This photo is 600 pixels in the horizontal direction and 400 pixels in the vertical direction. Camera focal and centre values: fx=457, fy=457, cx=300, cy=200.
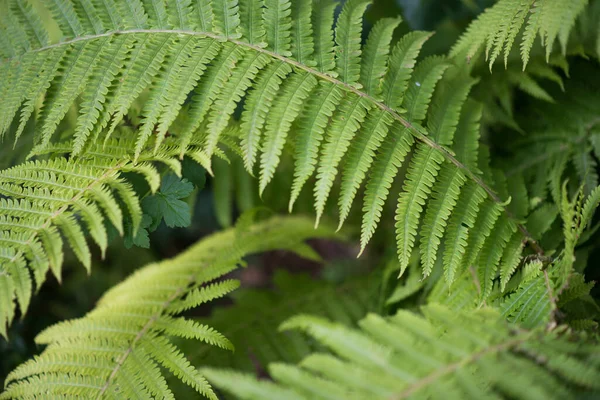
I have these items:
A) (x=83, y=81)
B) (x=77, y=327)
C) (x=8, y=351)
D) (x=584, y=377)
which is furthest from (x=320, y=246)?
(x=584, y=377)

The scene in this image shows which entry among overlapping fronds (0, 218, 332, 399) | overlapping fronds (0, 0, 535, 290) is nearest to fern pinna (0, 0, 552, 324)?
overlapping fronds (0, 0, 535, 290)

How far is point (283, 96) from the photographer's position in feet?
4.39

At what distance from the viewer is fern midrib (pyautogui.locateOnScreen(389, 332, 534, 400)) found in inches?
33.3

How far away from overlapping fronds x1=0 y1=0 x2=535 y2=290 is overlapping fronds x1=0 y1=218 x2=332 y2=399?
542 mm

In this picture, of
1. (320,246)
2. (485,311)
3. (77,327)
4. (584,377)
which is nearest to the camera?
(584,377)

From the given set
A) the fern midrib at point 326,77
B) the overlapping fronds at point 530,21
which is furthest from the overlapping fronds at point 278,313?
the overlapping fronds at point 530,21

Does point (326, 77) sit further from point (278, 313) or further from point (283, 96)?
point (278, 313)

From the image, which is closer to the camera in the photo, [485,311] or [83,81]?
[485,311]

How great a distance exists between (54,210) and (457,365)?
41.3 inches

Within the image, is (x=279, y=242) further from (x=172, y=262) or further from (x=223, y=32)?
(x=223, y=32)

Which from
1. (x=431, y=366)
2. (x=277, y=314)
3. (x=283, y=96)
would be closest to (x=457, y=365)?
(x=431, y=366)

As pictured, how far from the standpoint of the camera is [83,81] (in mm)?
1324

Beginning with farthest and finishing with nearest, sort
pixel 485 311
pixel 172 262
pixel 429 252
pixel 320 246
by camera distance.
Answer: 1. pixel 320 246
2. pixel 172 262
3. pixel 429 252
4. pixel 485 311

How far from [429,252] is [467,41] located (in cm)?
76
